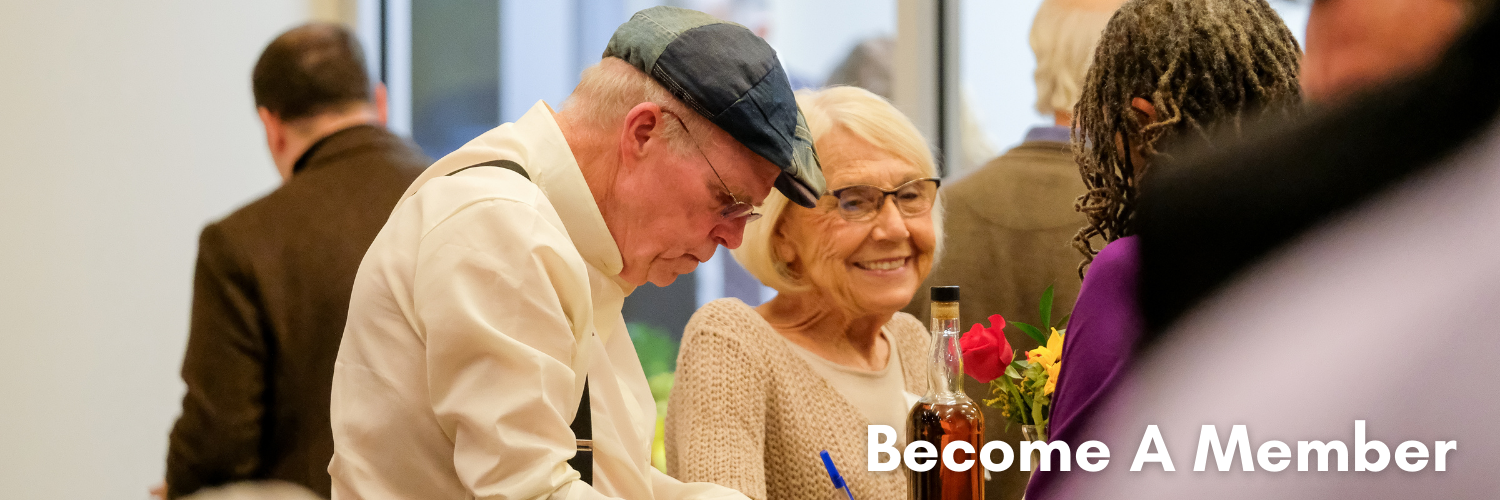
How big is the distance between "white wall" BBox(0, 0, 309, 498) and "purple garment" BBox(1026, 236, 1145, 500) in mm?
2612

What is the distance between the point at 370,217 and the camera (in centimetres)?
219

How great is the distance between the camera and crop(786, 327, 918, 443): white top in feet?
6.24

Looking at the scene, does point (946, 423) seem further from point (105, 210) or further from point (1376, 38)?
point (105, 210)

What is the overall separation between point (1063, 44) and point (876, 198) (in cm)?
78

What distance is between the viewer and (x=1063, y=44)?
8.02ft

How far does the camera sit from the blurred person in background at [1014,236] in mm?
2170

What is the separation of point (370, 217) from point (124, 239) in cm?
144

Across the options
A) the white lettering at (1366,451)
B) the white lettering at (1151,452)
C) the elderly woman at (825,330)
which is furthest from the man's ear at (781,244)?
the white lettering at (1366,451)

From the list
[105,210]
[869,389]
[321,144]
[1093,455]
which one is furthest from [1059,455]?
[105,210]

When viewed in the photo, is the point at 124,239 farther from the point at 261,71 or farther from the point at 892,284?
the point at 892,284

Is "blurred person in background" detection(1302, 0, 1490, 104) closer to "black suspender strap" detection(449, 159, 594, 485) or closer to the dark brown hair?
"black suspender strap" detection(449, 159, 594, 485)

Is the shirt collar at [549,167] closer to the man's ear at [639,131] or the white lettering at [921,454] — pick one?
the man's ear at [639,131]

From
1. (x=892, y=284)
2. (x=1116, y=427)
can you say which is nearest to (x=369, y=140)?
(x=892, y=284)

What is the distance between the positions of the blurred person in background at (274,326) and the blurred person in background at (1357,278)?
1.71 meters
